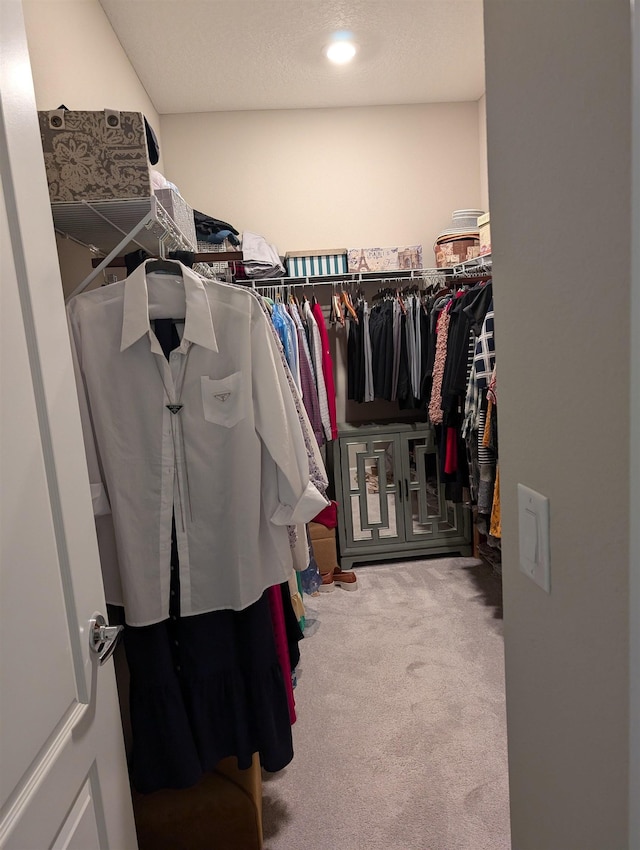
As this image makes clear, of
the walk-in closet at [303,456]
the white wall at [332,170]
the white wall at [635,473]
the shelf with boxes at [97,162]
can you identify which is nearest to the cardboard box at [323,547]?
the walk-in closet at [303,456]

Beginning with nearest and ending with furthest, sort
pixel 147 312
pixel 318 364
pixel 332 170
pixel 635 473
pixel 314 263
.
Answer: pixel 635 473 → pixel 147 312 → pixel 318 364 → pixel 314 263 → pixel 332 170

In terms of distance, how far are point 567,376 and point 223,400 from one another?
98 cm

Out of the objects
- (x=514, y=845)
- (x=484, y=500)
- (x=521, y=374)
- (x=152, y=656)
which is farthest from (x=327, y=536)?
(x=521, y=374)

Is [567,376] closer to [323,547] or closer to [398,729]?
[398,729]

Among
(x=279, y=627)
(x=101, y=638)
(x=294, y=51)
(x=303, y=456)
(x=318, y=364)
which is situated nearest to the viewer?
(x=101, y=638)

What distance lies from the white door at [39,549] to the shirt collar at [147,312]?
0.41 meters

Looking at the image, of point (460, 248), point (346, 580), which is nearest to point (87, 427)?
point (346, 580)

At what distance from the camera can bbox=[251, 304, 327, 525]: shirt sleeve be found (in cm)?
141

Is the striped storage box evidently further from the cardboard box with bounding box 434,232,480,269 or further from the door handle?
the door handle

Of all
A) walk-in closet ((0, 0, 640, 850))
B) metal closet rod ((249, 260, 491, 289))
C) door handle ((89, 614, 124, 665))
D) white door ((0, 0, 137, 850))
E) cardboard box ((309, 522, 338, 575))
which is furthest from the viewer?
metal closet rod ((249, 260, 491, 289))

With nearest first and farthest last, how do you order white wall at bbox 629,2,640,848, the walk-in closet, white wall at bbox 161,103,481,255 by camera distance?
white wall at bbox 629,2,640,848
the walk-in closet
white wall at bbox 161,103,481,255

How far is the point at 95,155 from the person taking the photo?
1347mm

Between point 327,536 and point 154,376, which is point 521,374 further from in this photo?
point 327,536

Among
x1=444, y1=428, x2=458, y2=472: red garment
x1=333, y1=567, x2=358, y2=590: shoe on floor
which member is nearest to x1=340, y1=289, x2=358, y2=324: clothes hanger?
x1=444, y1=428, x2=458, y2=472: red garment
